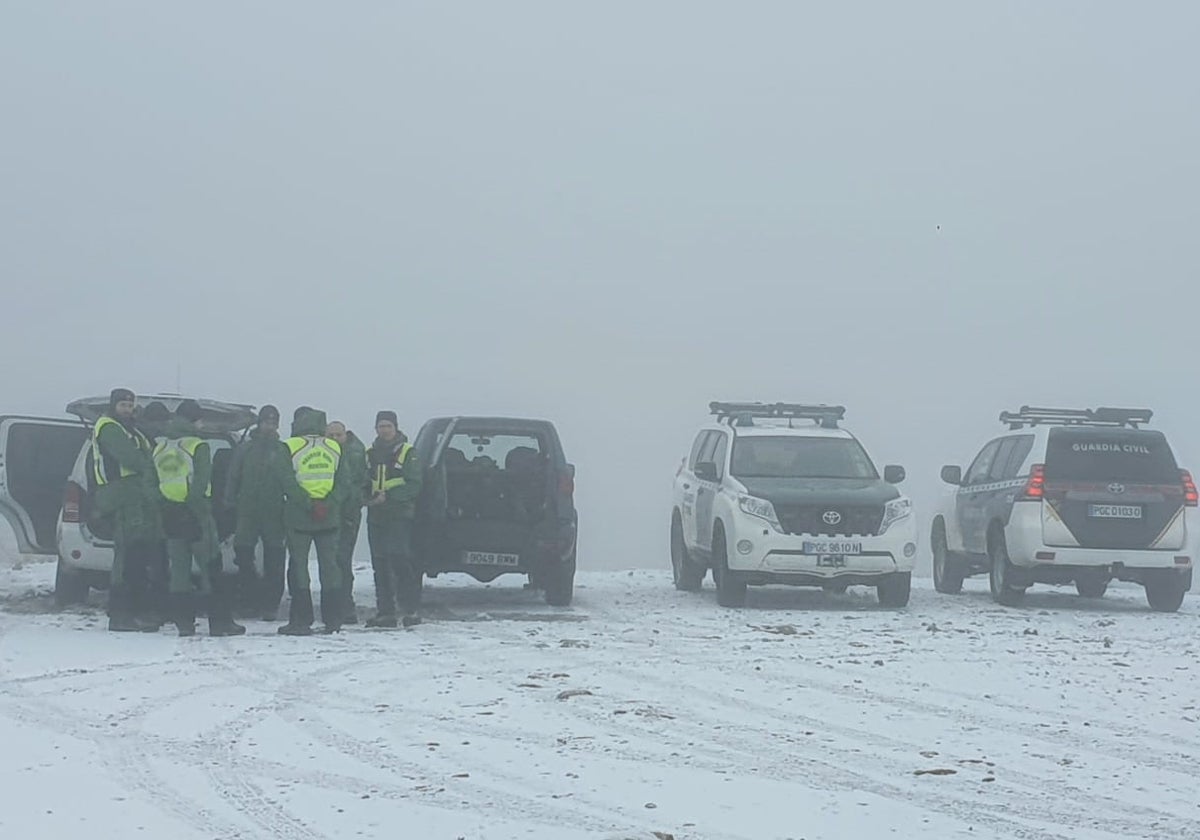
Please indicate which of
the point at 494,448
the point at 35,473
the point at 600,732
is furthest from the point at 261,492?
the point at 600,732

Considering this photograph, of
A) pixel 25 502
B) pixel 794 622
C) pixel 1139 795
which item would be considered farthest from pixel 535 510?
pixel 1139 795

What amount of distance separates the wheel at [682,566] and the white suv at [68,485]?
6.21 meters

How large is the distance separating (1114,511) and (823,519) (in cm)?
286

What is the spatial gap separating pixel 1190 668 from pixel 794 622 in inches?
154

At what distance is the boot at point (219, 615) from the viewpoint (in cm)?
1334

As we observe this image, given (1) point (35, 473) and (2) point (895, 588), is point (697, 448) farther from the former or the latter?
(1) point (35, 473)

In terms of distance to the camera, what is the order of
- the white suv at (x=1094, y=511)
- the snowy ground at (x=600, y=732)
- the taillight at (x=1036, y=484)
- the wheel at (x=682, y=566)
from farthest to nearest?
the wheel at (x=682, y=566) < the taillight at (x=1036, y=484) < the white suv at (x=1094, y=511) < the snowy ground at (x=600, y=732)

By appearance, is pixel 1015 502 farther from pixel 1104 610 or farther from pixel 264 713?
pixel 264 713

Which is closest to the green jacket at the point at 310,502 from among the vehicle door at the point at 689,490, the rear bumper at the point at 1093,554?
the vehicle door at the point at 689,490

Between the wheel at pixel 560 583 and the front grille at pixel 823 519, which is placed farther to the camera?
the front grille at pixel 823 519

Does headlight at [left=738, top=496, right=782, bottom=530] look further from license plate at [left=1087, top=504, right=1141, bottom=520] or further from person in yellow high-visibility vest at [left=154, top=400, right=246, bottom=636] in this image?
person in yellow high-visibility vest at [left=154, top=400, right=246, bottom=636]

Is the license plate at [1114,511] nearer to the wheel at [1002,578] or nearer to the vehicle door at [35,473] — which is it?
the wheel at [1002,578]

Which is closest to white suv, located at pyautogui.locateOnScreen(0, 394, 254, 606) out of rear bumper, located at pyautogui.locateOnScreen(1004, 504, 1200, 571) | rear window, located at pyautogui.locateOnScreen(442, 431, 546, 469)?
rear window, located at pyautogui.locateOnScreen(442, 431, 546, 469)

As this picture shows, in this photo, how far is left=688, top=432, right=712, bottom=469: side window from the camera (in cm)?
1975
